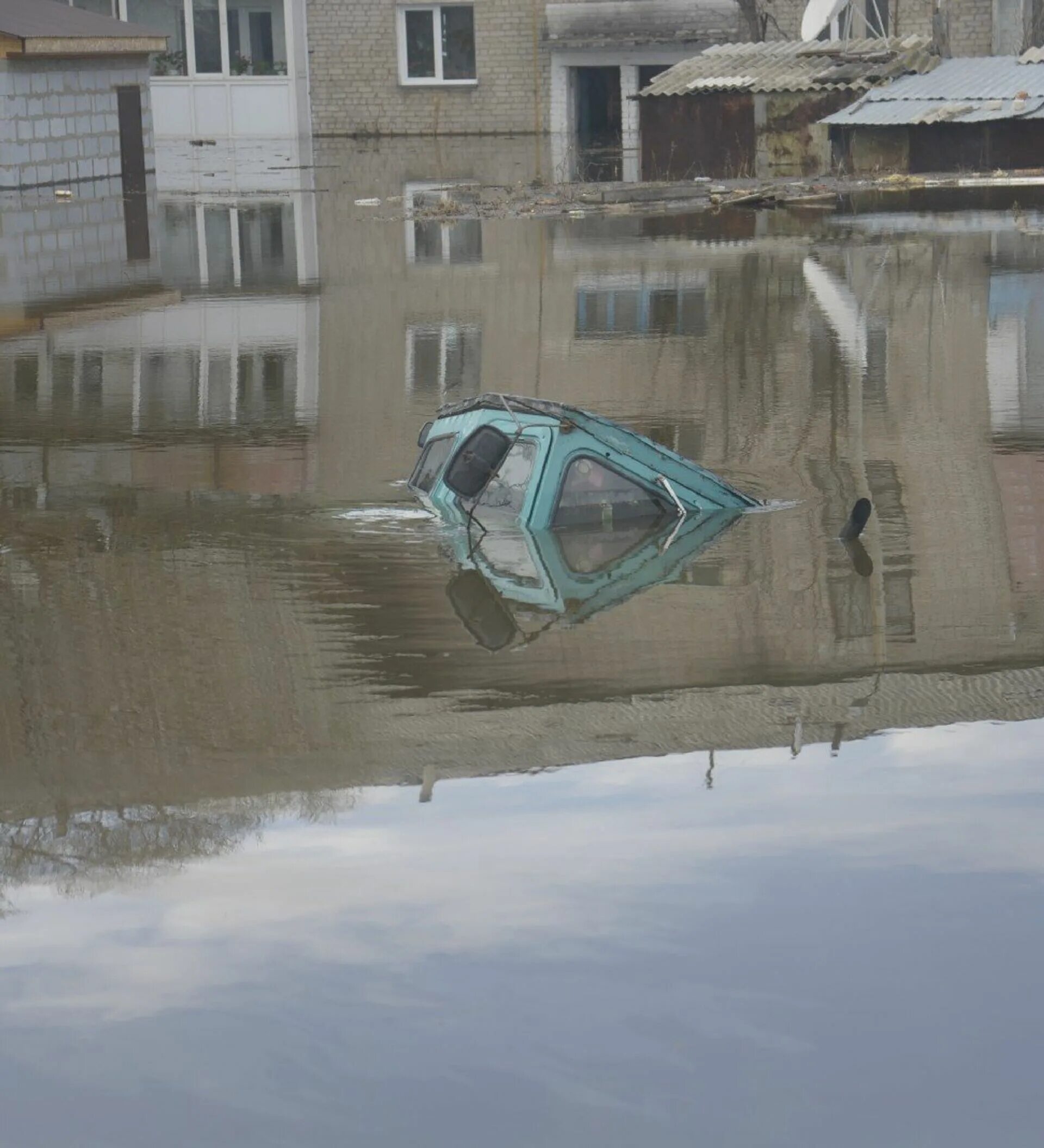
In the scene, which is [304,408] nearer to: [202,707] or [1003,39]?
[202,707]

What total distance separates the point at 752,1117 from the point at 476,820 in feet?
7.21

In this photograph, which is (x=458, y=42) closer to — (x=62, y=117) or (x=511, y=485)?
(x=62, y=117)

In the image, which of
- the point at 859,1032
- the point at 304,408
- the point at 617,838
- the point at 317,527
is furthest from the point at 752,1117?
the point at 304,408

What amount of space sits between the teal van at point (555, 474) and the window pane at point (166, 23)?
3261cm

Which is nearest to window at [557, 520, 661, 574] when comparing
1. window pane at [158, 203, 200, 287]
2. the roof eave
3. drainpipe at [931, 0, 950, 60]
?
window pane at [158, 203, 200, 287]

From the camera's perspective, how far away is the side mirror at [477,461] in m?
10.8

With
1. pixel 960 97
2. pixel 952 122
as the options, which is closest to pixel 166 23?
pixel 960 97

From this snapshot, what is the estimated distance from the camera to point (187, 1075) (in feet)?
17.1

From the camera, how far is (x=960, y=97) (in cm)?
3094

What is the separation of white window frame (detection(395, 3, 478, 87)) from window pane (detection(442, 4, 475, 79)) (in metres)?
0.08

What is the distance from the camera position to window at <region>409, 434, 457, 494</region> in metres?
11.4

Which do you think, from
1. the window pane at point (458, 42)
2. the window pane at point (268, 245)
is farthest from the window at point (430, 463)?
the window pane at point (458, 42)

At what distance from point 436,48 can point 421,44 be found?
0.40 metres

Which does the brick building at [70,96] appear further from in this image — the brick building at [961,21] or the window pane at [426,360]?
the window pane at [426,360]
